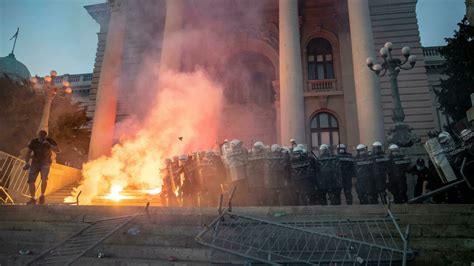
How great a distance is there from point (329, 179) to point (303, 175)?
0.59m

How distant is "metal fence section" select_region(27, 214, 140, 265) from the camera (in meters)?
4.66

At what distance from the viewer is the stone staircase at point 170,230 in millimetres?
4906

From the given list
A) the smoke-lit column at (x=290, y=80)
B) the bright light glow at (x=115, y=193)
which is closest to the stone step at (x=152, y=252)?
the bright light glow at (x=115, y=193)

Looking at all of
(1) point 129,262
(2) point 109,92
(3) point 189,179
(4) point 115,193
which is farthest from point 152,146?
(1) point 129,262

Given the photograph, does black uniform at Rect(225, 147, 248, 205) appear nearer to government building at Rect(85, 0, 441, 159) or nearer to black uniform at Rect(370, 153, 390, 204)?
black uniform at Rect(370, 153, 390, 204)

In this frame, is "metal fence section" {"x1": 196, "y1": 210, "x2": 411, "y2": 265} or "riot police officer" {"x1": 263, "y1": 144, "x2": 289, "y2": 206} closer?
"metal fence section" {"x1": 196, "y1": 210, "x2": 411, "y2": 265}

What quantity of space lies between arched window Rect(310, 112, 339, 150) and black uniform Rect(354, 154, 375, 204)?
35.4 feet

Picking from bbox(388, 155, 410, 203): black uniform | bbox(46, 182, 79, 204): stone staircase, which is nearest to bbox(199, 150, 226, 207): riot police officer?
bbox(388, 155, 410, 203): black uniform

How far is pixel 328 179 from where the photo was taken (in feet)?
25.2

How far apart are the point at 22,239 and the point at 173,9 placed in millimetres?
12970

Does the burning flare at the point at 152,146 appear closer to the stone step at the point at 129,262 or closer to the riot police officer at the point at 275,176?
the riot police officer at the point at 275,176

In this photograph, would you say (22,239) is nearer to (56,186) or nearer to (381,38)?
(56,186)

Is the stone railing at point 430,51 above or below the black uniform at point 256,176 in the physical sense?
above

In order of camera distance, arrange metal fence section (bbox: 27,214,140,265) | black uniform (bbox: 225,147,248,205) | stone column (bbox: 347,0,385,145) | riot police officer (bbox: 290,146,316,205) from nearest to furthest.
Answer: metal fence section (bbox: 27,214,140,265)
riot police officer (bbox: 290,146,316,205)
black uniform (bbox: 225,147,248,205)
stone column (bbox: 347,0,385,145)
